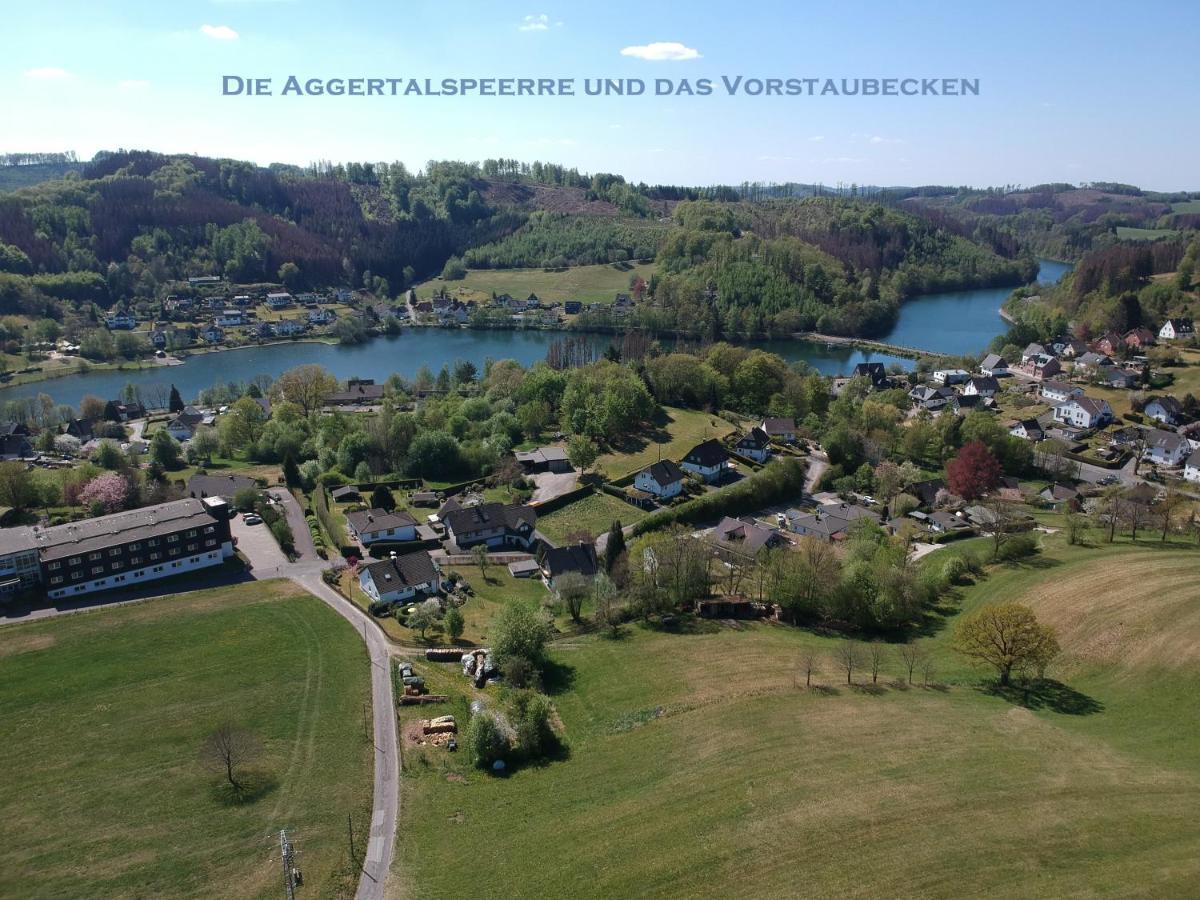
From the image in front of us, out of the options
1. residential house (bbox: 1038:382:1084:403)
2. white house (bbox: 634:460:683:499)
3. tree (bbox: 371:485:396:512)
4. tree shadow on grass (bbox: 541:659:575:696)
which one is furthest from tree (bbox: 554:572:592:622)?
residential house (bbox: 1038:382:1084:403)

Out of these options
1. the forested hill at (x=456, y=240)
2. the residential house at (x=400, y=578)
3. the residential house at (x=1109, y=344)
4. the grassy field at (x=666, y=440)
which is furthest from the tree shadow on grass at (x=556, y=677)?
the forested hill at (x=456, y=240)

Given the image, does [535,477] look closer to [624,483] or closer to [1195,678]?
[624,483]

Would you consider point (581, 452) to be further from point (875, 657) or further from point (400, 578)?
point (875, 657)

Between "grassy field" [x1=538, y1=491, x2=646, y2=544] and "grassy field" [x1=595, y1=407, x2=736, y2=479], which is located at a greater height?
"grassy field" [x1=595, y1=407, x2=736, y2=479]

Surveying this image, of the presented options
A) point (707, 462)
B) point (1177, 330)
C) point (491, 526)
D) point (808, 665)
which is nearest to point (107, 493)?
point (491, 526)

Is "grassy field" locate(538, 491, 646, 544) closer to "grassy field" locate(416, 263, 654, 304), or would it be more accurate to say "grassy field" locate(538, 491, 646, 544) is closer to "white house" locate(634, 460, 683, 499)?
"white house" locate(634, 460, 683, 499)

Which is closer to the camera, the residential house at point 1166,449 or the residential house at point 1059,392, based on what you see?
the residential house at point 1166,449

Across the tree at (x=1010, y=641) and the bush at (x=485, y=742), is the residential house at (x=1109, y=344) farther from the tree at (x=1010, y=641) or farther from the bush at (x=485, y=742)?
the bush at (x=485, y=742)
